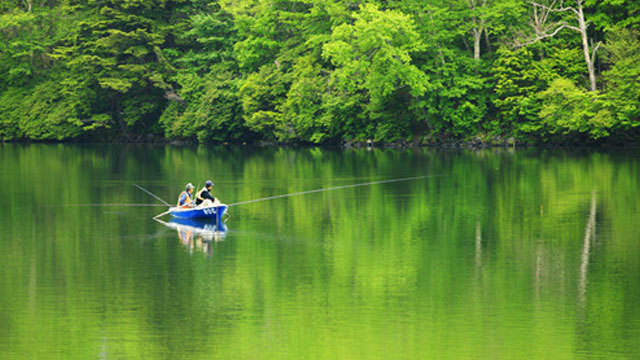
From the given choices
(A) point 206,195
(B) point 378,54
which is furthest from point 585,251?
(B) point 378,54

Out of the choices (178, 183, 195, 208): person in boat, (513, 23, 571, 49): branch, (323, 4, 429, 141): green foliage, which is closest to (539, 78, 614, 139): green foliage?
(513, 23, 571, 49): branch

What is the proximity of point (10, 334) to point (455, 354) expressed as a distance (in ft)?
18.5

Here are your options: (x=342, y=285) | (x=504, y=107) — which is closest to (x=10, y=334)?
(x=342, y=285)

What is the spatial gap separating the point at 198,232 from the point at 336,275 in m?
6.97

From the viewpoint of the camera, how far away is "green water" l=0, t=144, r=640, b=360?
38.0 feet

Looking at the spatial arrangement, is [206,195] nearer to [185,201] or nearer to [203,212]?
[185,201]

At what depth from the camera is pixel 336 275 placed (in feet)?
51.5

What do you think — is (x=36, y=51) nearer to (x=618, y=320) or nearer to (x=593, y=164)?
(x=593, y=164)

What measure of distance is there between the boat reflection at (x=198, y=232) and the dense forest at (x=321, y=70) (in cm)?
3022

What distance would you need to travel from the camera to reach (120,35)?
2785 inches

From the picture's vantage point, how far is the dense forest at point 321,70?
51875 millimetres

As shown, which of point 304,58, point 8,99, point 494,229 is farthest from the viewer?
point 8,99

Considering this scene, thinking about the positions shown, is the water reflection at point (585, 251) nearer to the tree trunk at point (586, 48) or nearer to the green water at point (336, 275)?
the green water at point (336, 275)

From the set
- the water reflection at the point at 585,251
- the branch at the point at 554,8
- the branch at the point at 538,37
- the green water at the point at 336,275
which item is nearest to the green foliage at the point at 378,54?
the branch at the point at 538,37
